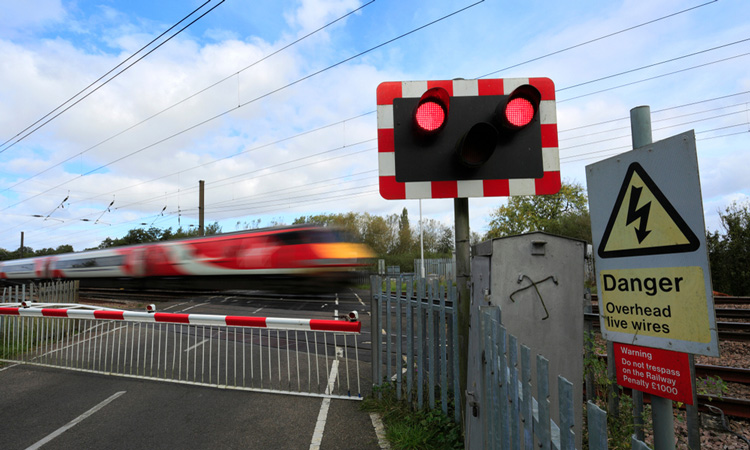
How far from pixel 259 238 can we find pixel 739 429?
350 inches

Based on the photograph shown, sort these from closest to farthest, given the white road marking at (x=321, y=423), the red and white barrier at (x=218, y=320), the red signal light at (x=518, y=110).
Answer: the red signal light at (x=518, y=110)
the white road marking at (x=321, y=423)
the red and white barrier at (x=218, y=320)

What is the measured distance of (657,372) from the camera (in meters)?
1.65

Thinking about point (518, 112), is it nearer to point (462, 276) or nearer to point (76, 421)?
point (462, 276)

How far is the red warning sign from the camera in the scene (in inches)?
60.7

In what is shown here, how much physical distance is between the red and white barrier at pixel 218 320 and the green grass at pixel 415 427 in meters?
0.94

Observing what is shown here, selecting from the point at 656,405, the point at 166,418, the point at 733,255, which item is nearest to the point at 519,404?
the point at 656,405

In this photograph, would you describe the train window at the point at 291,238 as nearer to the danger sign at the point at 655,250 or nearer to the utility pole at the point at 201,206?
the danger sign at the point at 655,250

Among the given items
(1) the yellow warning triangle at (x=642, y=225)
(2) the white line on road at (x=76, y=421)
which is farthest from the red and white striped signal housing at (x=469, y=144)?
(2) the white line on road at (x=76, y=421)

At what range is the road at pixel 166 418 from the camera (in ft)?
13.2

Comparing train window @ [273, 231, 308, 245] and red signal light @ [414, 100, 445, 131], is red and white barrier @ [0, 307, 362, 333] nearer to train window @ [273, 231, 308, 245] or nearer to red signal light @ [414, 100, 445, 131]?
red signal light @ [414, 100, 445, 131]

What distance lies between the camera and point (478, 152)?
279cm

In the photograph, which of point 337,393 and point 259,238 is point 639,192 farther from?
point 259,238

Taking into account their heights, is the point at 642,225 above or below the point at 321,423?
above

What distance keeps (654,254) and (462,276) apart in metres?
1.78
